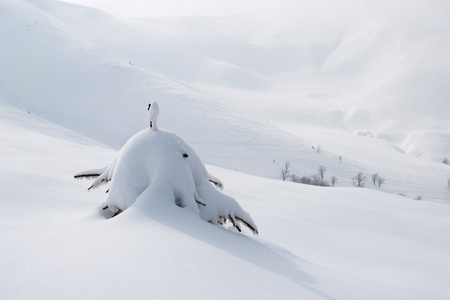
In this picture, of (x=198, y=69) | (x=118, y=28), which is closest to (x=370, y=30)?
(x=198, y=69)

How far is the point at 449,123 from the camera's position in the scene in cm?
8788

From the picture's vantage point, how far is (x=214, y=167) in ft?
49.0

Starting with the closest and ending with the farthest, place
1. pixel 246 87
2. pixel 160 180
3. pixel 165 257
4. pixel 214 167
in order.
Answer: pixel 165 257 < pixel 160 180 < pixel 214 167 < pixel 246 87

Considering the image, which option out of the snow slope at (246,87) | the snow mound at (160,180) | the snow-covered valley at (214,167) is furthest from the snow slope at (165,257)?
the snow slope at (246,87)

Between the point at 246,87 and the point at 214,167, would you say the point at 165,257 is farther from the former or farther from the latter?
the point at 246,87

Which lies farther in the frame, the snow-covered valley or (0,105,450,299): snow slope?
the snow-covered valley

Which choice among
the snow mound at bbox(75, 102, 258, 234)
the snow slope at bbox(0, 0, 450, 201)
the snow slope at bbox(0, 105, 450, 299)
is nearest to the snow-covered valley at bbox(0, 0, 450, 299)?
the snow slope at bbox(0, 105, 450, 299)

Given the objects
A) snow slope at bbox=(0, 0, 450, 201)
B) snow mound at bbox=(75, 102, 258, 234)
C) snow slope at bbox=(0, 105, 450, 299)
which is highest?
snow slope at bbox=(0, 0, 450, 201)

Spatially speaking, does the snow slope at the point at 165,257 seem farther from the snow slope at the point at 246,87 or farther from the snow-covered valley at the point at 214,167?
the snow slope at the point at 246,87

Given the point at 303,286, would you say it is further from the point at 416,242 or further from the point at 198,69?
the point at 198,69

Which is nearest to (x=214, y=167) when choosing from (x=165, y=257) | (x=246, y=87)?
(x=165, y=257)

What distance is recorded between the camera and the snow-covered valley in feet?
8.81

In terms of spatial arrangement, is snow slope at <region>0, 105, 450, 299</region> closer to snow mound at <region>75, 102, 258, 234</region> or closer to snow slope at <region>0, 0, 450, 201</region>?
snow mound at <region>75, 102, 258, 234</region>

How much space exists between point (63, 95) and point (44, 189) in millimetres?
34068
